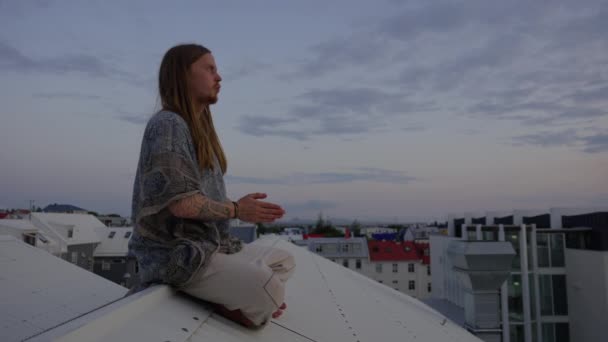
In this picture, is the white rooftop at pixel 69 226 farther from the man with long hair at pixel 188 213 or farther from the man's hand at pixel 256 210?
the man's hand at pixel 256 210

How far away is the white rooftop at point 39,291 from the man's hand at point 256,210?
56.8 inches

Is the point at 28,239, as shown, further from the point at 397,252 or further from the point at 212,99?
the point at 397,252

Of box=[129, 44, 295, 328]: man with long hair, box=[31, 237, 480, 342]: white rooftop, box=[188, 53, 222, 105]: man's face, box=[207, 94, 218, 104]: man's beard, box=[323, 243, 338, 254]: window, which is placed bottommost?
box=[323, 243, 338, 254]: window

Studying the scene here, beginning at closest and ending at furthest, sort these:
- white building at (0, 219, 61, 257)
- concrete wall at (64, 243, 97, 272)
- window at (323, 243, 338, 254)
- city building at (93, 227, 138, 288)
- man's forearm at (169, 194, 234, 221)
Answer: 1. man's forearm at (169, 194, 234, 221)
2. white building at (0, 219, 61, 257)
3. concrete wall at (64, 243, 97, 272)
4. city building at (93, 227, 138, 288)
5. window at (323, 243, 338, 254)

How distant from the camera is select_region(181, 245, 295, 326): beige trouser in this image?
206 cm

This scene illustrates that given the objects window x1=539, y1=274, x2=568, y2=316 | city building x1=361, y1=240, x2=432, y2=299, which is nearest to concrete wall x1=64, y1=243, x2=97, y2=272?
city building x1=361, y1=240, x2=432, y2=299

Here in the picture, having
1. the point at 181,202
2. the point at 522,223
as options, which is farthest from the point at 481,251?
the point at 522,223

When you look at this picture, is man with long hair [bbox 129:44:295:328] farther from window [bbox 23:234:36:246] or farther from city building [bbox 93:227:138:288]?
city building [bbox 93:227:138:288]

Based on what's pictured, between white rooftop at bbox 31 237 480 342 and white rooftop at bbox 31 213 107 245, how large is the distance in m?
29.7

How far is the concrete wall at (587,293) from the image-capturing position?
1942cm

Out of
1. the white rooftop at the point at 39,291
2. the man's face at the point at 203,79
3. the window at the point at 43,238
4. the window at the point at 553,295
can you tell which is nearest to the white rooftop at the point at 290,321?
the man's face at the point at 203,79

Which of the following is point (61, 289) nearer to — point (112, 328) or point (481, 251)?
point (112, 328)

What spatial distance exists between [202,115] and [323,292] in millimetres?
2510

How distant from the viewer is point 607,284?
755 inches
